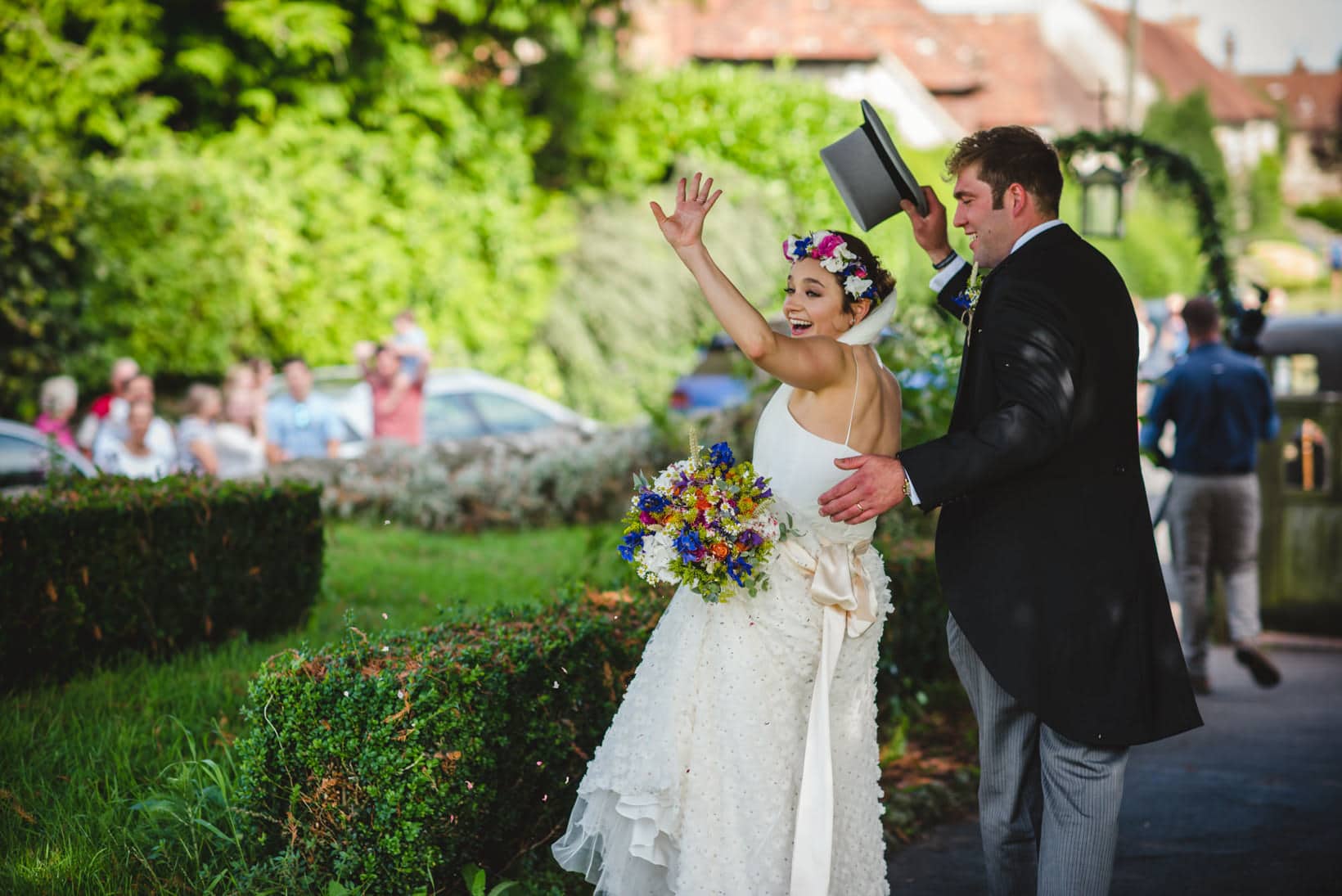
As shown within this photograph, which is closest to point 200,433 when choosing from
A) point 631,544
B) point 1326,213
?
point 631,544

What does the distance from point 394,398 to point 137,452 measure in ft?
10.6

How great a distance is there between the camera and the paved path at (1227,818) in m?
A: 4.95

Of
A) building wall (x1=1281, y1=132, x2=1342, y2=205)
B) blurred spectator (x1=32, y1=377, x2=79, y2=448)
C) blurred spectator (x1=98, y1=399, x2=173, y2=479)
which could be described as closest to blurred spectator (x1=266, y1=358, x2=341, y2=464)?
blurred spectator (x1=32, y1=377, x2=79, y2=448)

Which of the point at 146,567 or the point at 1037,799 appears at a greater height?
the point at 146,567

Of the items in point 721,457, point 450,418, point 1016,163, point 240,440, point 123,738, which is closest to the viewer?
point 1016,163

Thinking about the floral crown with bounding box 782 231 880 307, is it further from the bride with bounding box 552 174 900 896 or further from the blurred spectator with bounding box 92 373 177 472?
the blurred spectator with bounding box 92 373 177 472

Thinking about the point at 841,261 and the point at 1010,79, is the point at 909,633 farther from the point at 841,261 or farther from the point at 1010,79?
the point at 1010,79

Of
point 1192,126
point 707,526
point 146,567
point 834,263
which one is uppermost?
point 1192,126

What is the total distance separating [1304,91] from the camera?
10338 centimetres

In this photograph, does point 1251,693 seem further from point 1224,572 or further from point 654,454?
point 654,454

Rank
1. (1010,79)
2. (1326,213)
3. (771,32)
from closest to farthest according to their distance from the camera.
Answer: (1326,213) < (771,32) < (1010,79)

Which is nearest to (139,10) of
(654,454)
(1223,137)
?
(654,454)

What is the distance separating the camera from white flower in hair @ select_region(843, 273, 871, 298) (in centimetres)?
394

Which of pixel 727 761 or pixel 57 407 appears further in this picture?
pixel 57 407
